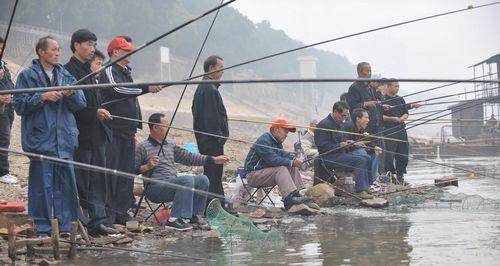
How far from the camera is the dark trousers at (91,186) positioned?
258 inches

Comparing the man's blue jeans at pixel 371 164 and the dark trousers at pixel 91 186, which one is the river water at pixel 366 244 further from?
the man's blue jeans at pixel 371 164

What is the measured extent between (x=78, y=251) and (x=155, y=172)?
6.15 ft

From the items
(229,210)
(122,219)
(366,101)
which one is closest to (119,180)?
(122,219)

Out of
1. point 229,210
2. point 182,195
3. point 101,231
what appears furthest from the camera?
point 229,210

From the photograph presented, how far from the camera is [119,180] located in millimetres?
7262

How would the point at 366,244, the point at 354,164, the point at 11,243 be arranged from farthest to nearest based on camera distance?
1. the point at 354,164
2. the point at 366,244
3. the point at 11,243

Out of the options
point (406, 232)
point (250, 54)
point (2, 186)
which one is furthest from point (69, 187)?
point (250, 54)

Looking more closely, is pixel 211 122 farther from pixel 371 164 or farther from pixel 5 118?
pixel 371 164

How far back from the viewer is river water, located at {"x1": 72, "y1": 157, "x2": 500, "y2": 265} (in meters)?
5.42

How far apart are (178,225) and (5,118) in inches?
126

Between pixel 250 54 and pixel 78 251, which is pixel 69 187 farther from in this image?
pixel 250 54

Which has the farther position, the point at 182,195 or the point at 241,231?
the point at 182,195

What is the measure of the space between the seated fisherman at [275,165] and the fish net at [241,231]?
5.89 ft

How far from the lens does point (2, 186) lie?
9.38m
